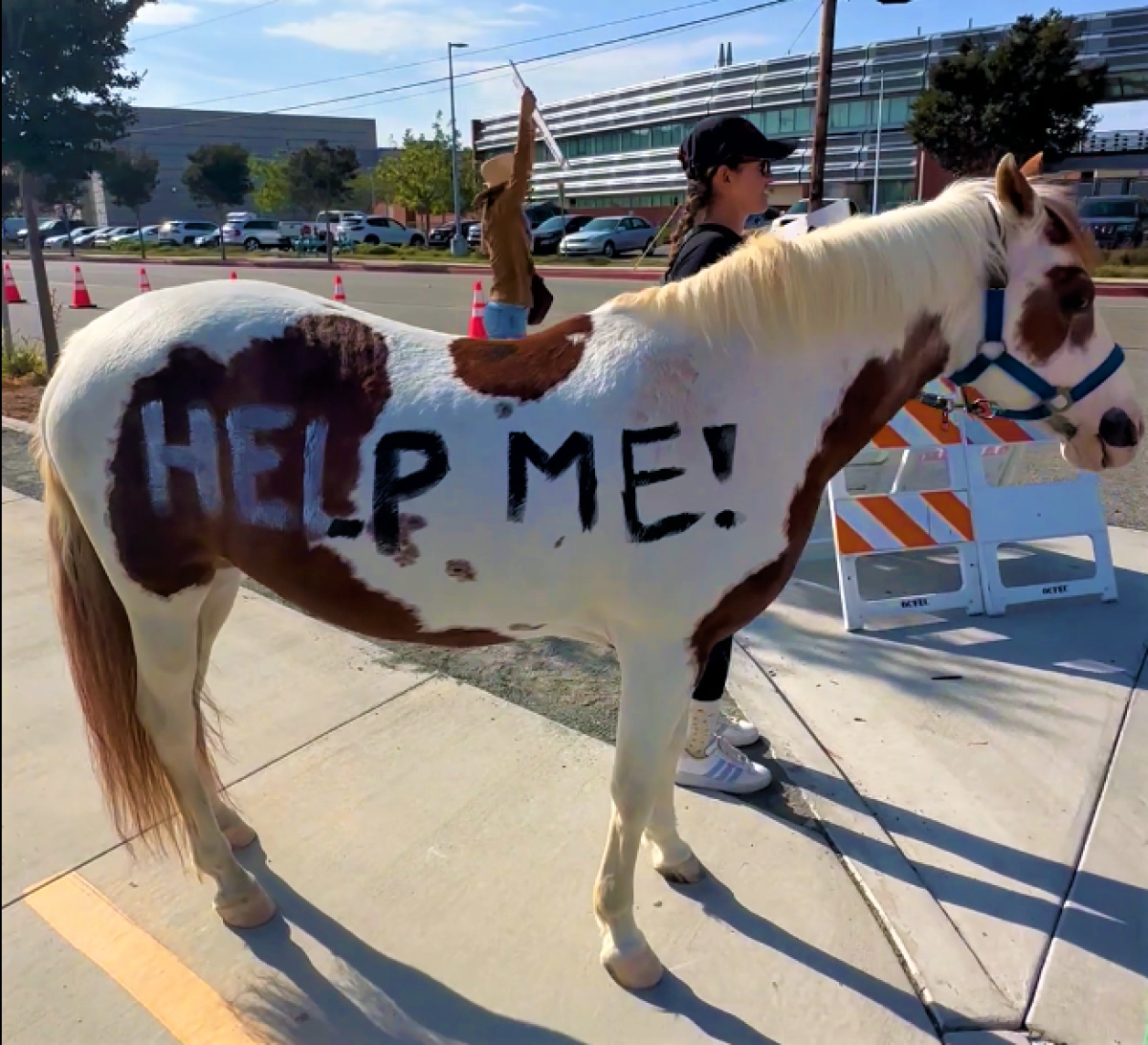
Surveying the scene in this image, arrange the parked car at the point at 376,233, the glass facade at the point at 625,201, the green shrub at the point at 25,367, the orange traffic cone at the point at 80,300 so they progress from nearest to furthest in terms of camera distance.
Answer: the green shrub at the point at 25,367
the orange traffic cone at the point at 80,300
the parked car at the point at 376,233
the glass facade at the point at 625,201

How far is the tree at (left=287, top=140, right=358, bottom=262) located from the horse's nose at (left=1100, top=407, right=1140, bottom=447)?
4119cm

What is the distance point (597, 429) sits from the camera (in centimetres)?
191

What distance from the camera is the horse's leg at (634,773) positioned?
201cm

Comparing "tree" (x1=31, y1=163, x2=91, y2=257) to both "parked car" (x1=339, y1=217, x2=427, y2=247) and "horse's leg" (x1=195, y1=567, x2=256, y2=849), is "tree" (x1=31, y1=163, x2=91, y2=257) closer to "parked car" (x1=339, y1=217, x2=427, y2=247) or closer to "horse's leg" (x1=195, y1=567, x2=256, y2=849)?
"horse's leg" (x1=195, y1=567, x2=256, y2=849)

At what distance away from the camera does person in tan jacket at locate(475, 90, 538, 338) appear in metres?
4.99

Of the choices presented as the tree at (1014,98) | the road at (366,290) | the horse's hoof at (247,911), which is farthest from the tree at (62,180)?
the tree at (1014,98)

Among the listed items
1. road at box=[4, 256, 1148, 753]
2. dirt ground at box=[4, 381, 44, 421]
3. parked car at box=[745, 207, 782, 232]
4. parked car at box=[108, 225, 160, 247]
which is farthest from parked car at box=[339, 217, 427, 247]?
parked car at box=[745, 207, 782, 232]

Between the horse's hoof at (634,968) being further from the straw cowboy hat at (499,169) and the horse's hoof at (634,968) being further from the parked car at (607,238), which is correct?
the parked car at (607,238)

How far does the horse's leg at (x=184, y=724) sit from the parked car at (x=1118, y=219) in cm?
2761

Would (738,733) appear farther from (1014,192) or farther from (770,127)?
(770,127)

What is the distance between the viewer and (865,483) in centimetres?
505

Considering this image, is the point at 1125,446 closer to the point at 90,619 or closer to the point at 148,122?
the point at 90,619

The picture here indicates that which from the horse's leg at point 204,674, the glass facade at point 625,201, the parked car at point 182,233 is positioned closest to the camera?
the horse's leg at point 204,674

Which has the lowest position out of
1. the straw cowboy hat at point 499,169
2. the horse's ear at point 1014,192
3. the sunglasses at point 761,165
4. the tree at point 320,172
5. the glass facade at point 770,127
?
the horse's ear at point 1014,192
